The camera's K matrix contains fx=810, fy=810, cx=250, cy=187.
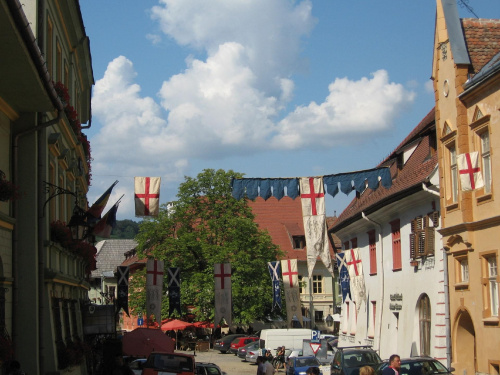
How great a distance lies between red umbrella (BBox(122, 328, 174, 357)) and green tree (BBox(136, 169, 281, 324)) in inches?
1060

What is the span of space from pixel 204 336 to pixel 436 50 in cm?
4426

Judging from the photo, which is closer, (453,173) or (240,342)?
(453,173)

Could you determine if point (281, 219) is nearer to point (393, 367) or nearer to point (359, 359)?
point (359, 359)

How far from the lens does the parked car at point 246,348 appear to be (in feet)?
159

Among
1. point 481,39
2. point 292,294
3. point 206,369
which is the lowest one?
point 206,369

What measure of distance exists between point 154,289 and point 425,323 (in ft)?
42.1

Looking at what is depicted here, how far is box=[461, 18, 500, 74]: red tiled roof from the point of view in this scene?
→ 24391mm

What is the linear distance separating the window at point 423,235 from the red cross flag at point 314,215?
13.1ft

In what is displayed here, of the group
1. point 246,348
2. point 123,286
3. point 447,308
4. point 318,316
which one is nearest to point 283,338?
point 246,348

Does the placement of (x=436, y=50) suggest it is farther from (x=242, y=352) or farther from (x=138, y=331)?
(x=242, y=352)

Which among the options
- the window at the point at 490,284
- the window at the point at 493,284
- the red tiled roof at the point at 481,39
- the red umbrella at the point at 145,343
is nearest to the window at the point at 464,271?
the window at the point at 490,284

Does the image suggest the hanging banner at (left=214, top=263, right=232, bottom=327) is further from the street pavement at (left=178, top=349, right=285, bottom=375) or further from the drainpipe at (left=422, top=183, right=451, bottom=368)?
the drainpipe at (left=422, top=183, right=451, bottom=368)

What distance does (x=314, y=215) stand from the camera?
2541 cm

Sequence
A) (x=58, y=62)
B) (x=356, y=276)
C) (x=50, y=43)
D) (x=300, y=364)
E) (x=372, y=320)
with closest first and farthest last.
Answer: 1. (x=50, y=43)
2. (x=58, y=62)
3. (x=356, y=276)
4. (x=300, y=364)
5. (x=372, y=320)
